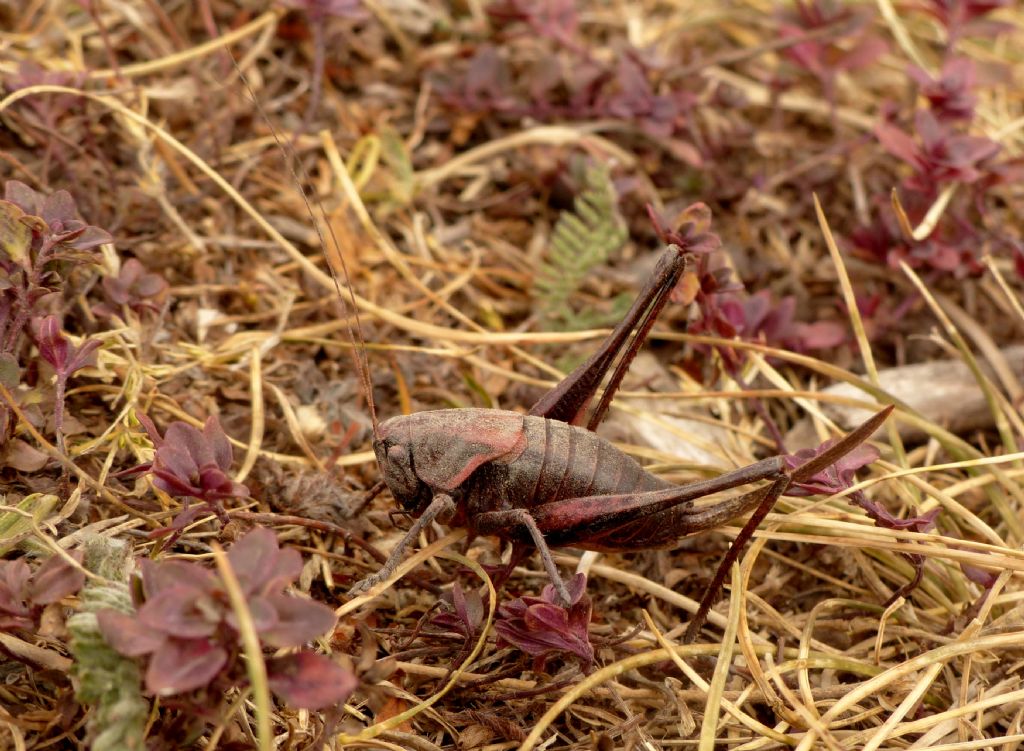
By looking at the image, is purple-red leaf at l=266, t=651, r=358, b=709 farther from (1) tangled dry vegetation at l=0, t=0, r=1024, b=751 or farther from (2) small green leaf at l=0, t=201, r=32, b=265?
(2) small green leaf at l=0, t=201, r=32, b=265

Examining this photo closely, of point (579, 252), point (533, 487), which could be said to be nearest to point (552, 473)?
point (533, 487)

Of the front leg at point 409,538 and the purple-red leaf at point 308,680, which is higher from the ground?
the purple-red leaf at point 308,680

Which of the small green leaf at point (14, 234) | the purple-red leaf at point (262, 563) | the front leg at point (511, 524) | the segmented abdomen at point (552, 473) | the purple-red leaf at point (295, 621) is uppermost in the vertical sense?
the small green leaf at point (14, 234)

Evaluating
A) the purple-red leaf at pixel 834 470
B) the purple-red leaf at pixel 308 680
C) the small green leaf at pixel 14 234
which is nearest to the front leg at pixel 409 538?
the purple-red leaf at pixel 308 680

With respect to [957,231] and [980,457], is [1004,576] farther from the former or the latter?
[957,231]

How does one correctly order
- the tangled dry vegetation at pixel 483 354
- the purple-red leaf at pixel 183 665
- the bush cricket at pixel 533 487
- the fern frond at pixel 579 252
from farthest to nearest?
1. the fern frond at pixel 579 252
2. the bush cricket at pixel 533 487
3. the tangled dry vegetation at pixel 483 354
4. the purple-red leaf at pixel 183 665

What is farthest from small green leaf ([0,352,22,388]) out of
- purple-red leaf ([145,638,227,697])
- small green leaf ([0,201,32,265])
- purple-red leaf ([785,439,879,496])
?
purple-red leaf ([785,439,879,496])

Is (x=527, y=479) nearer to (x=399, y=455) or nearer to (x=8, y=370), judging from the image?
(x=399, y=455)

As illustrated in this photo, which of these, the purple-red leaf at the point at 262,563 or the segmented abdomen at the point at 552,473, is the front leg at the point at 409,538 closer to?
the segmented abdomen at the point at 552,473

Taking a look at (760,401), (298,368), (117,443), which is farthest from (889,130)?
(117,443)
